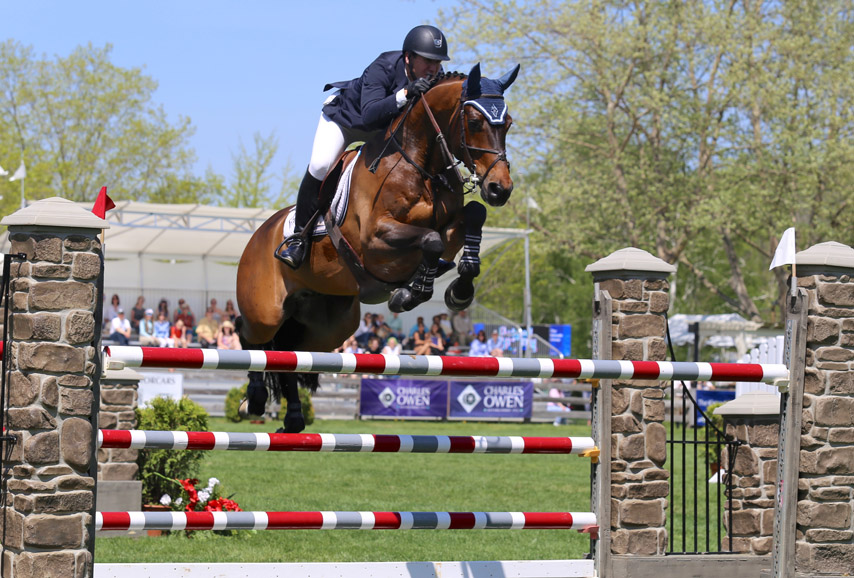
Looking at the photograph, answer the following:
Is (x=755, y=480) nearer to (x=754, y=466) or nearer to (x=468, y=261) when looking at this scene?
(x=754, y=466)

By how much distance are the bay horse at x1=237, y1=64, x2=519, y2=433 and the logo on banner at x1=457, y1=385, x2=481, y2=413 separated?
1254cm

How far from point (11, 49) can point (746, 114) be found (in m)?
24.1

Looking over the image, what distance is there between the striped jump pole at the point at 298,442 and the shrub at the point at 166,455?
12.8 feet

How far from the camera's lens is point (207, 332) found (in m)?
19.3

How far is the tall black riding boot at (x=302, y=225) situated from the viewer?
18.9 ft

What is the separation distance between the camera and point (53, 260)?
4031 mm

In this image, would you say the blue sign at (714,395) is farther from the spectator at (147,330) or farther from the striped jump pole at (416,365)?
the striped jump pole at (416,365)

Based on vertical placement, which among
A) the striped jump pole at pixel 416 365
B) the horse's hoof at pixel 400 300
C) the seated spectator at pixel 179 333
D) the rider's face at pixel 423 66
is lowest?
the striped jump pole at pixel 416 365

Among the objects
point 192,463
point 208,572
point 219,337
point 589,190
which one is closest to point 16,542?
point 208,572

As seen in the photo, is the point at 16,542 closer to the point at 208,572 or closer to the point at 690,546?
the point at 208,572

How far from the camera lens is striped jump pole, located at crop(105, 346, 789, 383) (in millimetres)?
4062

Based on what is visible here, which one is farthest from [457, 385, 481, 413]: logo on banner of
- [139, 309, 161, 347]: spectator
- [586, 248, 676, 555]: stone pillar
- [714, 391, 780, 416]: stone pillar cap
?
[586, 248, 676, 555]: stone pillar

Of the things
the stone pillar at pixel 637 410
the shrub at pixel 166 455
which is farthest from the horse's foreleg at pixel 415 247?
the shrub at pixel 166 455

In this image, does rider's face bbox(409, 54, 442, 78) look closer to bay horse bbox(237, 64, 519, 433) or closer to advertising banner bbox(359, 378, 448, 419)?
bay horse bbox(237, 64, 519, 433)
